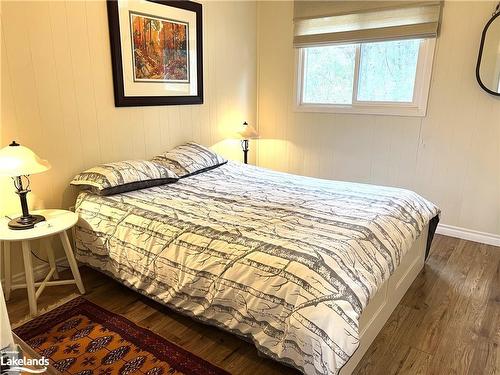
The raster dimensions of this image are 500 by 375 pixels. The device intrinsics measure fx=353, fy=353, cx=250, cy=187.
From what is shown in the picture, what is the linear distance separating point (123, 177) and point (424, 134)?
2673 mm

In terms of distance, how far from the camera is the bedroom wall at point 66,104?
224 cm

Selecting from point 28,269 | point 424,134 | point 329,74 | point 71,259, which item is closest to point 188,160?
point 71,259

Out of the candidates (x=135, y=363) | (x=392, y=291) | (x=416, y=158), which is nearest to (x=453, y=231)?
(x=416, y=158)

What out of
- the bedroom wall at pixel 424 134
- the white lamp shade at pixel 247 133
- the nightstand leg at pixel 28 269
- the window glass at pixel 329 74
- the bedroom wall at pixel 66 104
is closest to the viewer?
the nightstand leg at pixel 28 269

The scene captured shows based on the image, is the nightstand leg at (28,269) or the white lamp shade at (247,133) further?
the white lamp shade at (247,133)

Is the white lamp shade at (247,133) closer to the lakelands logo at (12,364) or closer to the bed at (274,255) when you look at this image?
the bed at (274,255)

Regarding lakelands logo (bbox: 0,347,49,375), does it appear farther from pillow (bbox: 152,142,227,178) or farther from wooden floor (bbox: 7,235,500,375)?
pillow (bbox: 152,142,227,178)

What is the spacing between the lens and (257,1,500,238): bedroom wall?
299cm

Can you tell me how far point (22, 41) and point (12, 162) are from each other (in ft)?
2.75

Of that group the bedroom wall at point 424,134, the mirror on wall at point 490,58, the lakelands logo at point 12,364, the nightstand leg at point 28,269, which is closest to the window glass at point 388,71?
the bedroom wall at point 424,134

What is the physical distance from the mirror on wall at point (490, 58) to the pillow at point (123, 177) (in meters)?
2.68

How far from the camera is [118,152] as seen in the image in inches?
116

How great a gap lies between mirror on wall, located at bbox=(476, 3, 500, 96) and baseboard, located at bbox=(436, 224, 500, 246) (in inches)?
48.2

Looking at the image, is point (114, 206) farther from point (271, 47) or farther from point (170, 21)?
point (271, 47)
